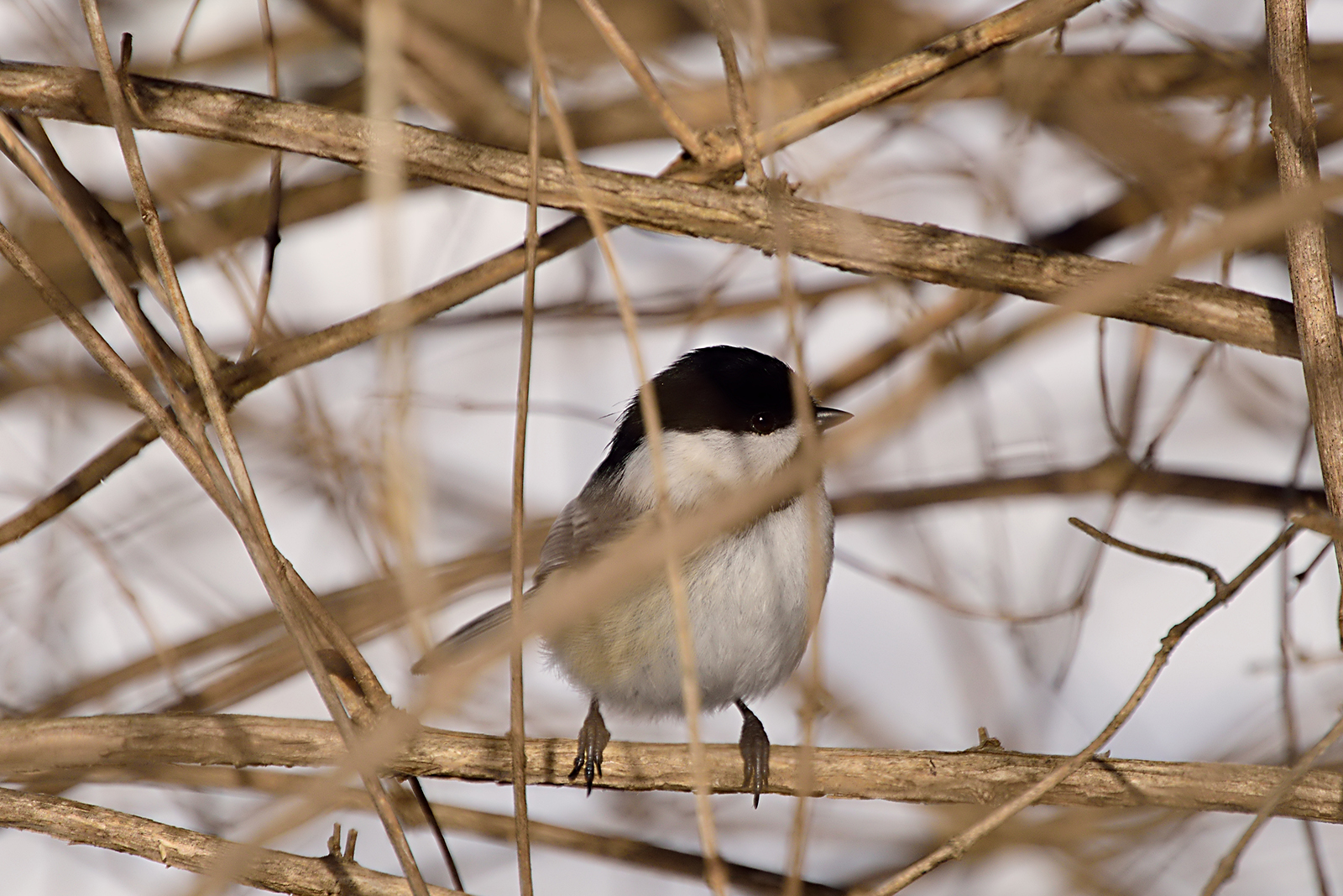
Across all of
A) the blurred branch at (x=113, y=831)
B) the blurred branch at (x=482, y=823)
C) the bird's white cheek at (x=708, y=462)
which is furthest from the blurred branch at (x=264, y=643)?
the blurred branch at (x=113, y=831)

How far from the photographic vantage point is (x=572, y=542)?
247 cm

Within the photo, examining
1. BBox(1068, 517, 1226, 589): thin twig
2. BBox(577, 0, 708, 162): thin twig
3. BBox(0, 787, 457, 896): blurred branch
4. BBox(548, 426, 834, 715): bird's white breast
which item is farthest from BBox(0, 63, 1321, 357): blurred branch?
BBox(0, 787, 457, 896): blurred branch

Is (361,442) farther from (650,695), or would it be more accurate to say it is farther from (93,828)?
(93,828)

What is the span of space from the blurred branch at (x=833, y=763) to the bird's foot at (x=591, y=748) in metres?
0.20

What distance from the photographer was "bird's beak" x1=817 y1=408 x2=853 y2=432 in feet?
7.88

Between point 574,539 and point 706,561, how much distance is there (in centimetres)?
42

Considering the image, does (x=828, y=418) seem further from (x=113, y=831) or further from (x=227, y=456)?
(x=113, y=831)

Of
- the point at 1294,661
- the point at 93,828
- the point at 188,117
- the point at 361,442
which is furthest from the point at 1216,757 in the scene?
the point at 188,117

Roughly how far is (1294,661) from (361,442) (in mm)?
2070

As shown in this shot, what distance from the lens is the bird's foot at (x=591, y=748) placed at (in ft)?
6.24

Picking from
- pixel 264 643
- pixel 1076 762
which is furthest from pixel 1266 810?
pixel 264 643

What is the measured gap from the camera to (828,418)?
242cm

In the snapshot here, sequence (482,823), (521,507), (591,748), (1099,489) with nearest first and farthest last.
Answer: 1. (521,507)
2. (591,748)
3. (482,823)
4. (1099,489)

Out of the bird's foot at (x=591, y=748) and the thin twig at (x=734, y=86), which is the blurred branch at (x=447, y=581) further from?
the thin twig at (x=734, y=86)
